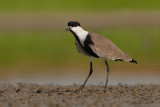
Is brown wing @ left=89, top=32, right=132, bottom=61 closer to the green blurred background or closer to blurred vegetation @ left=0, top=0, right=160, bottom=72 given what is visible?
the green blurred background

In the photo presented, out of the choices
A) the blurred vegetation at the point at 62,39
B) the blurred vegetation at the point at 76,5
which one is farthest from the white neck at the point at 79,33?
the blurred vegetation at the point at 76,5

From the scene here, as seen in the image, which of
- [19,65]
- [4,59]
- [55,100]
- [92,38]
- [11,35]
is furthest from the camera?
[11,35]

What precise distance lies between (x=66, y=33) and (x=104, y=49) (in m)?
18.3

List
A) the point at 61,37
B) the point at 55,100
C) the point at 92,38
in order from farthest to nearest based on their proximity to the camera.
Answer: the point at 61,37 → the point at 92,38 → the point at 55,100

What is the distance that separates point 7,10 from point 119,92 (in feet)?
101

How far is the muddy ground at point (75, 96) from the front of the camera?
41.1 feet

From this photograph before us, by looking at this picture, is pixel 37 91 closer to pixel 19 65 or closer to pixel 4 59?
pixel 19 65

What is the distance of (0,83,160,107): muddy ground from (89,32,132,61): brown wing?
2.78 feet

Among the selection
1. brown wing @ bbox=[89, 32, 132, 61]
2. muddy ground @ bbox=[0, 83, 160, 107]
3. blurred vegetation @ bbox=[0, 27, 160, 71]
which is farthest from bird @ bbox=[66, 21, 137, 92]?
blurred vegetation @ bbox=[0, 27, 160, 71]

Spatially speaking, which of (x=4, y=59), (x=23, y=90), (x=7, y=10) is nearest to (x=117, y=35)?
(x=4, y=59)

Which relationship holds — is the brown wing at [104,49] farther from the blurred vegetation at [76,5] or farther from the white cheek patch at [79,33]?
the blurred vegetation at [76,5]

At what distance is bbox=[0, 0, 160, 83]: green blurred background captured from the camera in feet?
65.2

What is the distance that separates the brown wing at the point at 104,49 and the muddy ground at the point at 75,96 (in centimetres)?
85

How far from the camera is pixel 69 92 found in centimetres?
1458
